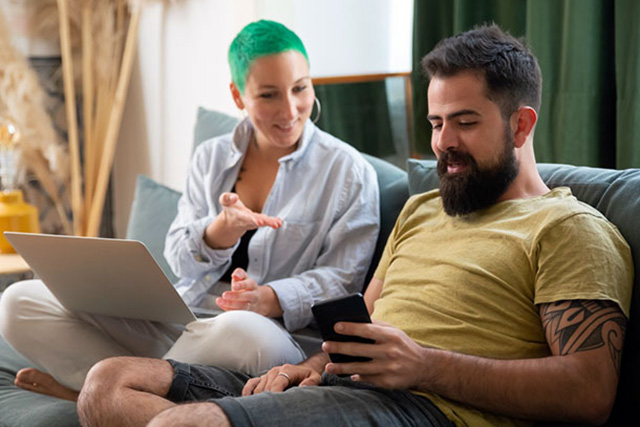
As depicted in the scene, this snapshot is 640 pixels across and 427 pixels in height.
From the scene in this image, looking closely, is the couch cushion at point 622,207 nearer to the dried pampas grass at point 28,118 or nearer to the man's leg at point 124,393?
the man's leg at point 124,393

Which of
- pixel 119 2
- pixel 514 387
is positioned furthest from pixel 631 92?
pixel 119 2

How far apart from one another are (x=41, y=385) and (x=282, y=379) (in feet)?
2.26

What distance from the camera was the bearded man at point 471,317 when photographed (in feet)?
4.40

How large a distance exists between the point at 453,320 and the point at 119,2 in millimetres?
2590

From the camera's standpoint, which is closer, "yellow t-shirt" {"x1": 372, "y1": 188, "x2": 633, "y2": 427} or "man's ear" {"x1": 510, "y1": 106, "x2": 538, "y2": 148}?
"yellow t-shirt" {"x1": 372, "y1": 188, "x2": 633, "y2": 427}

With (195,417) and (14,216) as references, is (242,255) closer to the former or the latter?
(195,417)

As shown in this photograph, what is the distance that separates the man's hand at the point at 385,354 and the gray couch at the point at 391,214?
0.36 meters

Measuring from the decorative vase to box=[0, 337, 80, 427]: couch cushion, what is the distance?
94cm

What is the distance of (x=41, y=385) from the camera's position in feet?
6.41

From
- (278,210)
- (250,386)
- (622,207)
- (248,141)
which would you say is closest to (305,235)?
(278,210)

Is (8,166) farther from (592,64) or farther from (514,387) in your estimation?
(514,387)

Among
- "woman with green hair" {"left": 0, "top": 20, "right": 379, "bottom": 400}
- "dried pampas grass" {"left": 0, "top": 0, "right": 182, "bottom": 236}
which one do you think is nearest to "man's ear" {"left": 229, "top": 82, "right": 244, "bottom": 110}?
"woman with green hair" {"left": 0, "top": 20, "right": 379, "bottom": 400}

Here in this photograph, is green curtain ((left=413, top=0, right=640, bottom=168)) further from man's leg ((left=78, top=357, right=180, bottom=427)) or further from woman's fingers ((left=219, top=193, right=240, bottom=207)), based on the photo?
man's leg ((left=78, top=357, right=180, bottom=427))

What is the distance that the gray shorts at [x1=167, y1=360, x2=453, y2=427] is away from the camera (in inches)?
51.8
